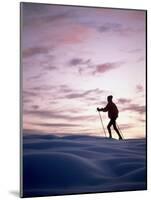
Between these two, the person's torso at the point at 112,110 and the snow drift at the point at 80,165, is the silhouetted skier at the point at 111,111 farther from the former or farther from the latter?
→ the snow drift at the point at 80,165

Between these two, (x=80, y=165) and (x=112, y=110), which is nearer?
(x=80, y=165)

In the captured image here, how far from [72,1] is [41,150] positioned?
3.91 ft

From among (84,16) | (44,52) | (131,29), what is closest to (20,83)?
(44,52)

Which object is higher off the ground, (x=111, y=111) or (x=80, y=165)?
(x=111, y=111)

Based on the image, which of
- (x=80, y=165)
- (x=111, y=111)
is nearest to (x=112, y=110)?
(x=111, y=111)

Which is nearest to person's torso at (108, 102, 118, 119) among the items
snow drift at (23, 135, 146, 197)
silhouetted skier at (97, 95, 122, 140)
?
silhouetted skier at (97, 95, 122, 140)

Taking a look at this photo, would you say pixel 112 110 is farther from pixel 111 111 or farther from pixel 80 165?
pixel 80 165

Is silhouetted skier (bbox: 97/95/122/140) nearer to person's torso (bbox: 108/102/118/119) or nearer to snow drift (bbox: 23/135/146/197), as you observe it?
person's torso (bbox: 108/102/118/119)

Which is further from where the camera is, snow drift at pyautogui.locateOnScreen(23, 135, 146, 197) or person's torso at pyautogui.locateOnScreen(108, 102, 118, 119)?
person's torso at pyautogui.locateOnScreen(108, 102, 118, 119)

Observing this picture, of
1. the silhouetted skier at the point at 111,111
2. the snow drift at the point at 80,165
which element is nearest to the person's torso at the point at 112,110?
the silhouetted skier at the point at 111,111

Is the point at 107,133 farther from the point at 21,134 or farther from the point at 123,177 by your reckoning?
the point at 21,134

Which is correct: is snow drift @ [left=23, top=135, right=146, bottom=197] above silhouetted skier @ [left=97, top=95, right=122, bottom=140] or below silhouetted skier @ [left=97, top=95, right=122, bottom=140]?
below

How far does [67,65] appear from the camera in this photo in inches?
165

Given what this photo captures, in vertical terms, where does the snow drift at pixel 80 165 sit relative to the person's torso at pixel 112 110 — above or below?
below
